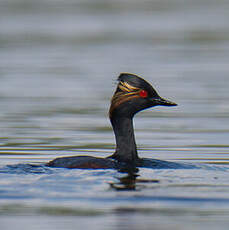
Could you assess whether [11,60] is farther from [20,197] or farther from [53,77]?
[20,197]

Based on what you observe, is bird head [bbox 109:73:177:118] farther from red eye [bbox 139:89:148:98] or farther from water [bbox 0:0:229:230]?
water [bbox 0:0:229:230]

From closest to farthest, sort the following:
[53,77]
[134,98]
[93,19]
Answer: [134,98] < [53,77] < [93,19]

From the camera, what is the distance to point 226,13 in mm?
46062

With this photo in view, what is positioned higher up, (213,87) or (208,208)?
(213,87)

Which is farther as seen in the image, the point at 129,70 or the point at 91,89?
the point at 129,70

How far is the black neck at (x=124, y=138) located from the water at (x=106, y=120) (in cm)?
91

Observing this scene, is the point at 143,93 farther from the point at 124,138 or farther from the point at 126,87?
the point at 124,138

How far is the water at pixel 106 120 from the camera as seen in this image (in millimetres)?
9906

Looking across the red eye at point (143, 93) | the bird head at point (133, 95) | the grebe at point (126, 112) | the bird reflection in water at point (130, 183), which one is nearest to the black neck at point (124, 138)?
the grebe at point (126, 112)

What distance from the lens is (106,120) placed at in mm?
18547

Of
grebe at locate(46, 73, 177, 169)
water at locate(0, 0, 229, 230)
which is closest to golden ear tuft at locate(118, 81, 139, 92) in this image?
grebe at locate(46, 73, 177, 169)

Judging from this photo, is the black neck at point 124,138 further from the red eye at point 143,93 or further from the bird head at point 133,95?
the red eye at point 143,93

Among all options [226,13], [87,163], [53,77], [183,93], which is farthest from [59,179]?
[226,13]

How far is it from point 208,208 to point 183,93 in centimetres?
1181
